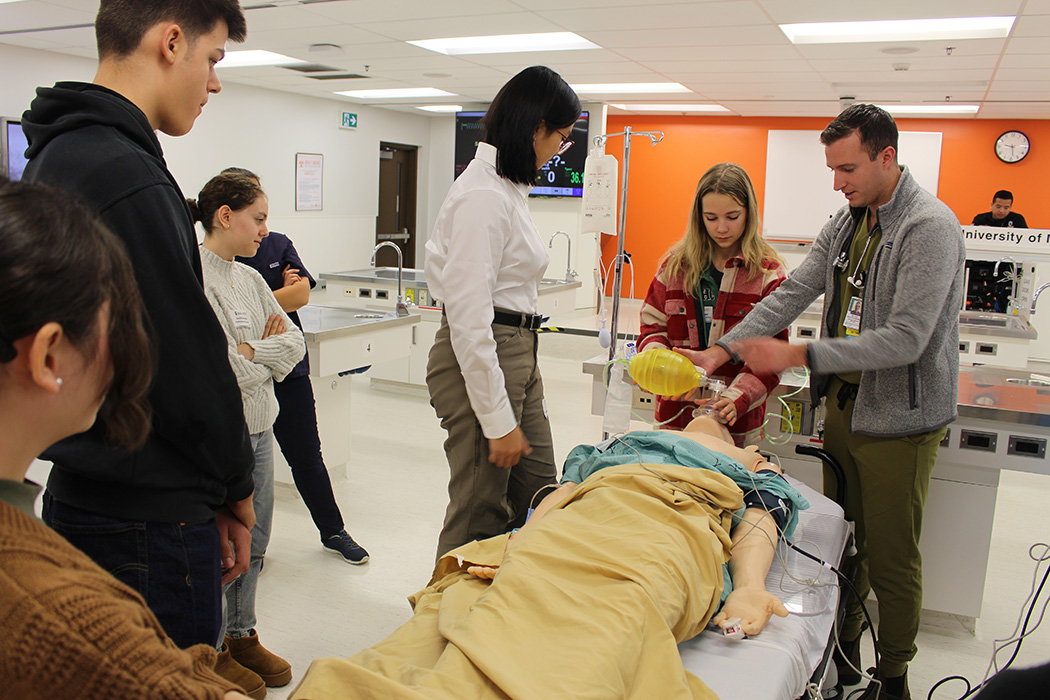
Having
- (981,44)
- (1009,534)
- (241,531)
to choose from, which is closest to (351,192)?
(981,44)

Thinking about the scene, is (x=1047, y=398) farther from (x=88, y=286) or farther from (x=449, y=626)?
(x=88, y=286)

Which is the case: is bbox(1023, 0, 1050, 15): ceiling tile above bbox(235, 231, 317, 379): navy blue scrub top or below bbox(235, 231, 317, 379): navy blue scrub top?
above

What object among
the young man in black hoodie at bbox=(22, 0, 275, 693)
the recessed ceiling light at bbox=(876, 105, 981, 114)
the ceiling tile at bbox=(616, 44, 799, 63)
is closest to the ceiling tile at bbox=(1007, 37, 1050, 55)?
the ceiling tile at bbox=(616, 44, 799, 63)

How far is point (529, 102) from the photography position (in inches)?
73.7

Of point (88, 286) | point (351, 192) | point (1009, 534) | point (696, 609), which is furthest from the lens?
point (351, 192)

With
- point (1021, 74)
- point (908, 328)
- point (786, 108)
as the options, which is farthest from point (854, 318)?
point (786, 108)

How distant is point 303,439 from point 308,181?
773cm

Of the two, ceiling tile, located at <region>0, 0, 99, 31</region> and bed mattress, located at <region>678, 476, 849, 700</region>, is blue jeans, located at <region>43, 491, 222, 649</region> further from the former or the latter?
ceiling tile, located at <region>0, 0, 99, 31</region>

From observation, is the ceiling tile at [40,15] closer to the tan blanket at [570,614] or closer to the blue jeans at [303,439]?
the blue jeans at [303,439]

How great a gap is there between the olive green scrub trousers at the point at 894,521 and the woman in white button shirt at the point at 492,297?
94 centimetres

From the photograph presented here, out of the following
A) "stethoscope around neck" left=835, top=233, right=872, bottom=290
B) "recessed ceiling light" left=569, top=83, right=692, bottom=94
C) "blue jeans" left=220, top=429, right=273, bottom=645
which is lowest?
"blue jeans" left=220, top=429, right=273, bottom=645

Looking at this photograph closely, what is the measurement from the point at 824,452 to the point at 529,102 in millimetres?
1298

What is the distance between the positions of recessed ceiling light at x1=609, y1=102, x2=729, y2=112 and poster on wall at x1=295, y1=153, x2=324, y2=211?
3902 mm

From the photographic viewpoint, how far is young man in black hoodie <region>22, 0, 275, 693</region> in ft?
3.45
